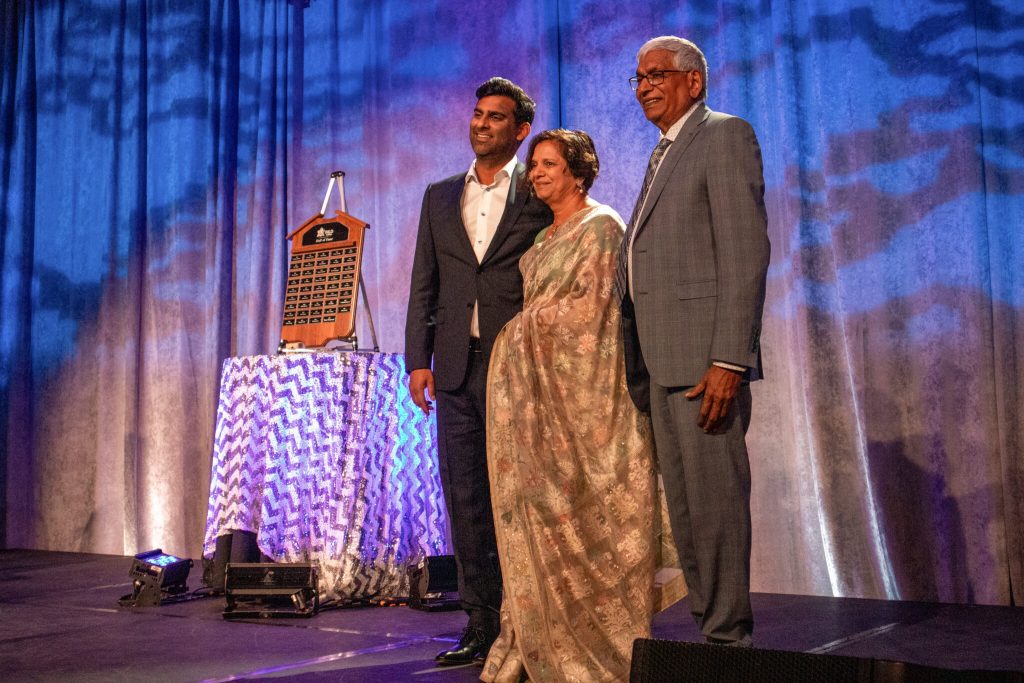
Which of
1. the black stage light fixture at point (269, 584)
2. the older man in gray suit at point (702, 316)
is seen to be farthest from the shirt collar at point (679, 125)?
the black stage light fixture at point (269, 584)

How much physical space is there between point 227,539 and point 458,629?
4.05ft

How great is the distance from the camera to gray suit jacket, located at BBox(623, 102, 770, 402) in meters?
2.01

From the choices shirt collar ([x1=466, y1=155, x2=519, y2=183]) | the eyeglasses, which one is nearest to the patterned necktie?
the eyeglasses

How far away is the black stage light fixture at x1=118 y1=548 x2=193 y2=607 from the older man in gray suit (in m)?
2.31

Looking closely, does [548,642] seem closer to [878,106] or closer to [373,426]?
[373,426]

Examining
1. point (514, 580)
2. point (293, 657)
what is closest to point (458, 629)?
point (293, 657)

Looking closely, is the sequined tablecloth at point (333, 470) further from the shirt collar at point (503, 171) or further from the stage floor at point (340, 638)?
the shirt collar at point (503, 171)

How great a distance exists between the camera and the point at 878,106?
11.9 feet

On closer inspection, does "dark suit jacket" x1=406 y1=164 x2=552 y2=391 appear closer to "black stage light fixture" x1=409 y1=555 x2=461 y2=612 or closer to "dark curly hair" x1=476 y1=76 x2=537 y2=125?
"dark curly hair" x1=476 y1=76 x2=537 y2=125

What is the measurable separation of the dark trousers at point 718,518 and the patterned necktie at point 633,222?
1.05 feet

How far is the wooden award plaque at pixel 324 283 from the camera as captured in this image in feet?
12.9

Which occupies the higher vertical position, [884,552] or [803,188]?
[803,188]

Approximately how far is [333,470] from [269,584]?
455 millimetres

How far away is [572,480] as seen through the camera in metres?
2.33
